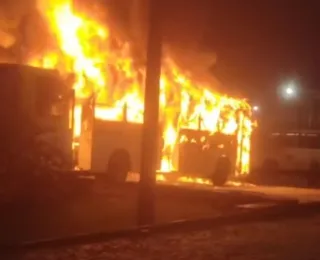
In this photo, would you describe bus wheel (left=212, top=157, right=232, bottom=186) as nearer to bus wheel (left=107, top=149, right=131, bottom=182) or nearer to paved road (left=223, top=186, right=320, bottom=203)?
paved road (left=223, top=186, right=320, bottom=203)

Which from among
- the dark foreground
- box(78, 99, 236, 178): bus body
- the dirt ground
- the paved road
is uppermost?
box(78, 99, 236, 178): bus body

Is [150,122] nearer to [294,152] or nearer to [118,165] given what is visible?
[118,165]

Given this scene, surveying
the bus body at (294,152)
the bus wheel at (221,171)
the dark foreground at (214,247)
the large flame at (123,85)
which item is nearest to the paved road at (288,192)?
the bus wheel at (221,171)

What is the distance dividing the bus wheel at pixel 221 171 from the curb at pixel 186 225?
207 inches

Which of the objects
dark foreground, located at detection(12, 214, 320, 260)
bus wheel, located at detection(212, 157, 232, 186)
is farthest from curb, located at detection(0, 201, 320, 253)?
bus wheel, located at detection(212, 157, 232, 186)

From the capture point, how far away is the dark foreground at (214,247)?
528 inches

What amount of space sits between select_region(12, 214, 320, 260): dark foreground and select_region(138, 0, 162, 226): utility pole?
0.82 m

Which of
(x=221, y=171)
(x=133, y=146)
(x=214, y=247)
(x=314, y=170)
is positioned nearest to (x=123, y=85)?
(x=133, y=146)

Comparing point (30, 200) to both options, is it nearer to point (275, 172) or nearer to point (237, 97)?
point (237, 97)

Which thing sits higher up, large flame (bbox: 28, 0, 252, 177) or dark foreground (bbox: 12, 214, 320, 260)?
large flame (bbox: 28, 0, 252, 177)

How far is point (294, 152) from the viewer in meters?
36.5

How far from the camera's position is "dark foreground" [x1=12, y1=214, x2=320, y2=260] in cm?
1341

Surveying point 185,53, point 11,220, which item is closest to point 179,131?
point 185,53

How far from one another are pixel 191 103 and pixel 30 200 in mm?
9230
